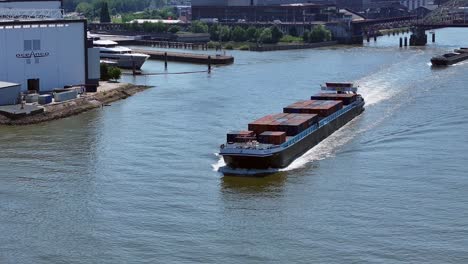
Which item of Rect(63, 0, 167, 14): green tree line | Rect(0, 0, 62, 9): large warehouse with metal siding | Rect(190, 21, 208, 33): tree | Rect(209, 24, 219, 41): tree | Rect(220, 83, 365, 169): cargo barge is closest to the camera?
Rect(220, 83, 365, 169): cargo barge

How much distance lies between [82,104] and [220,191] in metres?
13.7

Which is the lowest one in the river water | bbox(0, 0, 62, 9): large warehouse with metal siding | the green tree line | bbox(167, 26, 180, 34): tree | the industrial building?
the river water

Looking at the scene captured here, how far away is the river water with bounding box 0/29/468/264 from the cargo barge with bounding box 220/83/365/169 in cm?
43

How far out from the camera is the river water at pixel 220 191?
57.8ft

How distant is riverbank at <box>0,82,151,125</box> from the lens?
3092 cm

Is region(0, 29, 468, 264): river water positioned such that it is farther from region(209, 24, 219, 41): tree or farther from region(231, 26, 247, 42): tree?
region(209, 24, 219, 41): tree

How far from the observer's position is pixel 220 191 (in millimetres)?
21922

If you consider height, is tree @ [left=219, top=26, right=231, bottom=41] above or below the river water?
above

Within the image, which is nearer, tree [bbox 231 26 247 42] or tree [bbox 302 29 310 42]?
tree [bbox 302 29 310 42]

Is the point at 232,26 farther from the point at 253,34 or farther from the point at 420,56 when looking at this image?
the point at 420,56

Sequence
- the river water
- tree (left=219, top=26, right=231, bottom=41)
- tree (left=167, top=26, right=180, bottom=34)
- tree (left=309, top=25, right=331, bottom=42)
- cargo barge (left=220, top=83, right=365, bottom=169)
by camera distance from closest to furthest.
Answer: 1. the river water
2. cargo barge (left=220, top=83, right=365, bottom=169)
3. tree (left=309, top=25, right=331, bottom=42)
4. tree (left=219, top=26, right=231, bottom=41)
5. tree (left=167, top=26, right=180, bottom=34)

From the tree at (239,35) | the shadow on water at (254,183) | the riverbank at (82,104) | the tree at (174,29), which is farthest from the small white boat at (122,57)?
the tree at (174,29)

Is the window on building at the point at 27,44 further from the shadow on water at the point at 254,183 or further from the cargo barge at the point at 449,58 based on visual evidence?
the cargo barge at the point at 449,58

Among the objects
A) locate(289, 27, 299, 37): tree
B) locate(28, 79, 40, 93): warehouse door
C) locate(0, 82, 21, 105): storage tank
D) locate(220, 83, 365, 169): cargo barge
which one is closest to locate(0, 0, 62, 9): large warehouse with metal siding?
locate(28, 79, 40, 93): warehouse door
